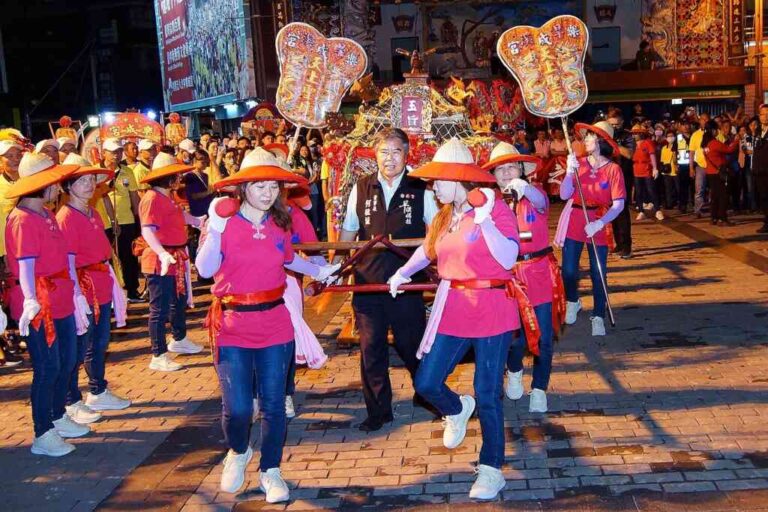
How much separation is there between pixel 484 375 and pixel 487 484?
1.97 ft

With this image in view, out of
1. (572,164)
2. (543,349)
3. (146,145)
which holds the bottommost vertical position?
(543,349)

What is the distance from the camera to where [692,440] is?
216 inches

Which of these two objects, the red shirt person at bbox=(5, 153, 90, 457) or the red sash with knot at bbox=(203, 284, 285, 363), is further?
the red shirt person at bbox=(5, 153, 90, 457)

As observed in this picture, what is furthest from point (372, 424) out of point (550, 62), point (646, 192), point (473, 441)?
point (646, 192)

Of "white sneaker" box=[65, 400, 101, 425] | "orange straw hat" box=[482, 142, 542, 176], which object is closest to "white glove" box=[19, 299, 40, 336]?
"white sneaker" box=[65, 400, 101, 425]

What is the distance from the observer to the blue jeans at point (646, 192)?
1667 cm

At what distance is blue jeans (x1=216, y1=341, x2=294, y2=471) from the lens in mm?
4758

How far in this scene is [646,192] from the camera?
56.5ft

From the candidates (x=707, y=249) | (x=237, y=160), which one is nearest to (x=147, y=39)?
(x=237, y=160)

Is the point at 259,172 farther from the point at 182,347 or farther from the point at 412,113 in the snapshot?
the point at 182,347

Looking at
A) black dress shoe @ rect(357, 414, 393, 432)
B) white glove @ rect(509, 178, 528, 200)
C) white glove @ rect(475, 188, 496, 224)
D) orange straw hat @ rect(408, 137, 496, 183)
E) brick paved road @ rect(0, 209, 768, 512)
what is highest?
orange straw hat @ rect(408, 137, 496, 183)

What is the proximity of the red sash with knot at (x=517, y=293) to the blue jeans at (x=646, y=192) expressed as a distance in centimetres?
1234

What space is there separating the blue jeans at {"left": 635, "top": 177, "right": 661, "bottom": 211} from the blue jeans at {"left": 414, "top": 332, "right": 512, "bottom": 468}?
12.8 m

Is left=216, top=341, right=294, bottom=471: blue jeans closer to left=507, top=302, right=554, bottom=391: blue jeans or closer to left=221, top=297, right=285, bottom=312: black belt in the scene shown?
left=221, top=297, right=285, bottom=312: black belt
